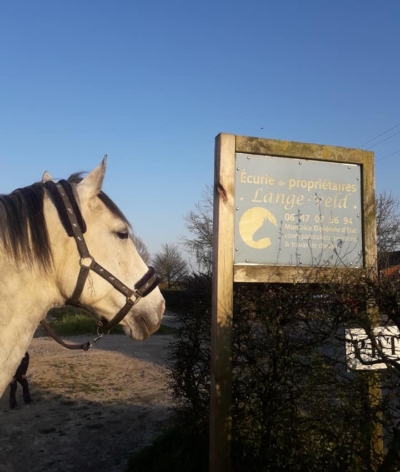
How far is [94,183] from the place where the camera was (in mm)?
2379

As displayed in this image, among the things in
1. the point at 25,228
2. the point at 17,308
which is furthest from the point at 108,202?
the point at 17,308

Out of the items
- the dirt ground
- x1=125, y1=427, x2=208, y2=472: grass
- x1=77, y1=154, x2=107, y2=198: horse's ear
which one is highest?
x1=77, y1=154, x2=107, y2=198: horse's ear

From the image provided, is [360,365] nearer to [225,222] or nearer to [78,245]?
[225,222]

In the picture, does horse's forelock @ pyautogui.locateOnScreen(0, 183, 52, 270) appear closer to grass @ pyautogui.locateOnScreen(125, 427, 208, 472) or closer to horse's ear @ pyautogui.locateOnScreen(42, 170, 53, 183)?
horse's ear @ pyautogui.locateOnScreen(42, 170, 53, 183)

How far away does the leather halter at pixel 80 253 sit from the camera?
7.38ft

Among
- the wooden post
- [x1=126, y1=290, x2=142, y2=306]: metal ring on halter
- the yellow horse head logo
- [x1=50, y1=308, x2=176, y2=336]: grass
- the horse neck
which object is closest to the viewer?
the horse neck

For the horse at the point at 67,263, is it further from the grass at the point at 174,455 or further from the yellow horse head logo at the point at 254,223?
the grass at the point at 174,455

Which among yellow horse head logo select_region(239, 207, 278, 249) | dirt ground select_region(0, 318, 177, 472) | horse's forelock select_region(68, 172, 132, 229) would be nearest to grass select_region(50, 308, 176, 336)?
dirt ground select_region(0, 318, 177, 472)

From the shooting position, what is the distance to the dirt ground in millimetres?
4961

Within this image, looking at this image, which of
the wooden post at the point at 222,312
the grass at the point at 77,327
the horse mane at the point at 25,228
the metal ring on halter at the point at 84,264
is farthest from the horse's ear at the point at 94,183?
the grass at the point at 77,327

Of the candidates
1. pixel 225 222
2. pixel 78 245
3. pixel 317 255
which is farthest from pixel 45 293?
pixel 317 255

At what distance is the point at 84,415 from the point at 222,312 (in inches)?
191

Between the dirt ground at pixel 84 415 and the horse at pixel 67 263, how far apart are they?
315 cm

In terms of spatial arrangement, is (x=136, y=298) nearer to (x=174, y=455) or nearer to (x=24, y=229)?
(x=24, y=229)
